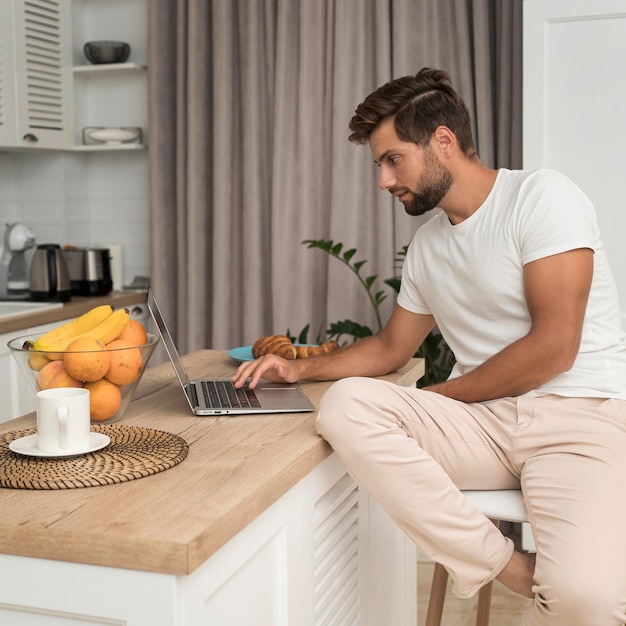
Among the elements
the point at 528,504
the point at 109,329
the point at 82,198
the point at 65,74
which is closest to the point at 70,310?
the point at 82,198

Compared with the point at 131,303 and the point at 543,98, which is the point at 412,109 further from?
the point at 131,303

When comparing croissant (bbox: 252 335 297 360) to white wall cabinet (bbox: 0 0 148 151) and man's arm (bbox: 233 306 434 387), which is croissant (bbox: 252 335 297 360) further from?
white wall cabinet (bbox: 0 0 148 151)

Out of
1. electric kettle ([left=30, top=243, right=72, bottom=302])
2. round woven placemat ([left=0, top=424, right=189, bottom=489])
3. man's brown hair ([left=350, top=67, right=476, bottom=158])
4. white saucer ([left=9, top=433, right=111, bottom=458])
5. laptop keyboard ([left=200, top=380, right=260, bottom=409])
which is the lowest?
round woven placemat ([left=0, top=424, right=189, bottom=489])

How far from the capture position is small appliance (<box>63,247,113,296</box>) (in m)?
3.98

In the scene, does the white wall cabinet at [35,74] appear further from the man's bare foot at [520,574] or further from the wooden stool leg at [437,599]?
the man's bare foot at [520,574]

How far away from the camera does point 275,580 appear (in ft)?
4.52

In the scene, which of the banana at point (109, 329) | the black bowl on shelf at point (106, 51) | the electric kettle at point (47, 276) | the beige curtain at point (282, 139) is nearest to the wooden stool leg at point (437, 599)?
the banana at point (109, 329)

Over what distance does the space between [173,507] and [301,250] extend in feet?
9.24

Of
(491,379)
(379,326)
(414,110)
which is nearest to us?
(491,379)

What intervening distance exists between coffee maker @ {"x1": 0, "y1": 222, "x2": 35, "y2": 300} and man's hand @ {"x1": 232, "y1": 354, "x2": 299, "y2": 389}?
2209mm

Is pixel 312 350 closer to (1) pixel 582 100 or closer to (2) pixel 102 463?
(2) pixel 102 463

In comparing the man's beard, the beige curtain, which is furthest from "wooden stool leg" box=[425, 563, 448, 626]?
the beige curtain

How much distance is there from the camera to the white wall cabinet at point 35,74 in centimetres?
372

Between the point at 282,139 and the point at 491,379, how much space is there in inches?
87.5
